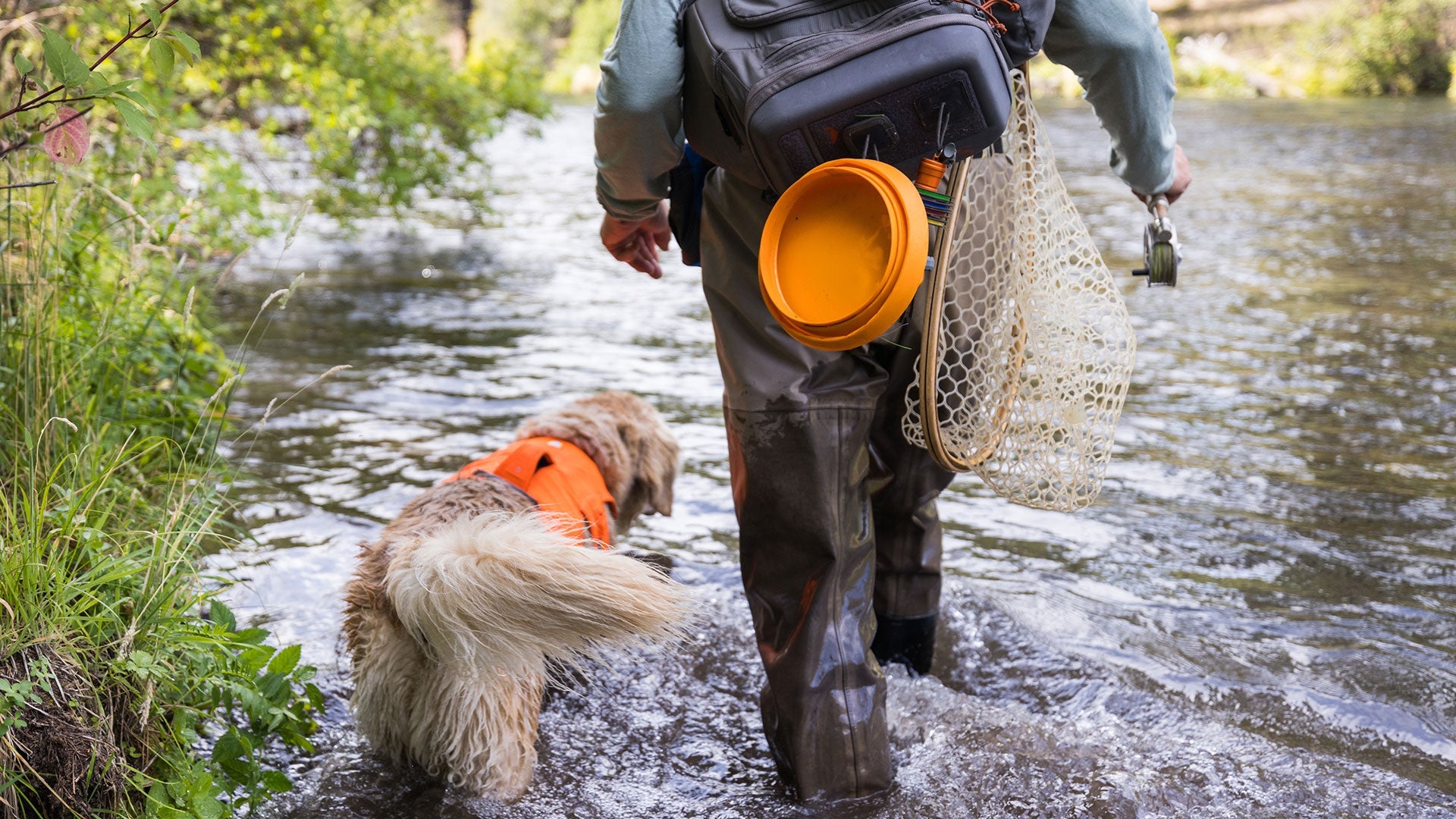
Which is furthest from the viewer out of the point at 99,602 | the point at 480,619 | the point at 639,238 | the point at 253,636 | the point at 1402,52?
the point at 1402,52

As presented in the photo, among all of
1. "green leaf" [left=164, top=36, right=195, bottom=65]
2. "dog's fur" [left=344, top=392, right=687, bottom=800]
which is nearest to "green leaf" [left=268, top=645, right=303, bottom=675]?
"dog's fur" [left=344, top=392, right=687, bottom=800]

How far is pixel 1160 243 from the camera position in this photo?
2803 mm

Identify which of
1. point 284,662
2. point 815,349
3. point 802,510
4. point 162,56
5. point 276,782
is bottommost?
point 276,782

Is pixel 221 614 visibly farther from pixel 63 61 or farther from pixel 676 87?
pixel 676 87

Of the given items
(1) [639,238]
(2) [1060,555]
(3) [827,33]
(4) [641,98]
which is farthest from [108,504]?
(2) [1060,555]

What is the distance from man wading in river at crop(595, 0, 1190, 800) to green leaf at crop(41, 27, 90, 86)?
0.94 m

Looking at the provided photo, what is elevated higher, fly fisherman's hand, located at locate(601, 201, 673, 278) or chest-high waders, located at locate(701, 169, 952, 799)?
fly fisherman's hand, located at locate(601, 201, 673, 278)

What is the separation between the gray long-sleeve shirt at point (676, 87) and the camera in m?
2.15

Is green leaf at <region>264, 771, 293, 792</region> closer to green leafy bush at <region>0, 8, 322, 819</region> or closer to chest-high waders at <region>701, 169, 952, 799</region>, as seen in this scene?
green leafy bush at <region>0, 8, 322, 819</region>

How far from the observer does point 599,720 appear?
309cm

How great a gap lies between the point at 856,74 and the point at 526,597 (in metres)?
1.22

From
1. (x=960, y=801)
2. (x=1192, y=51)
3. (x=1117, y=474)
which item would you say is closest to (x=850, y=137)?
(x=960, y=801)

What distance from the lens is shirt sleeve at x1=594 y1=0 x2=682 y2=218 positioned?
2135 millimetres

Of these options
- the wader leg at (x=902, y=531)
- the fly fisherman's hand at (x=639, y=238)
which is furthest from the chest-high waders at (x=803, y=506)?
the fly fisherman's hand at (x=639, y=238)
